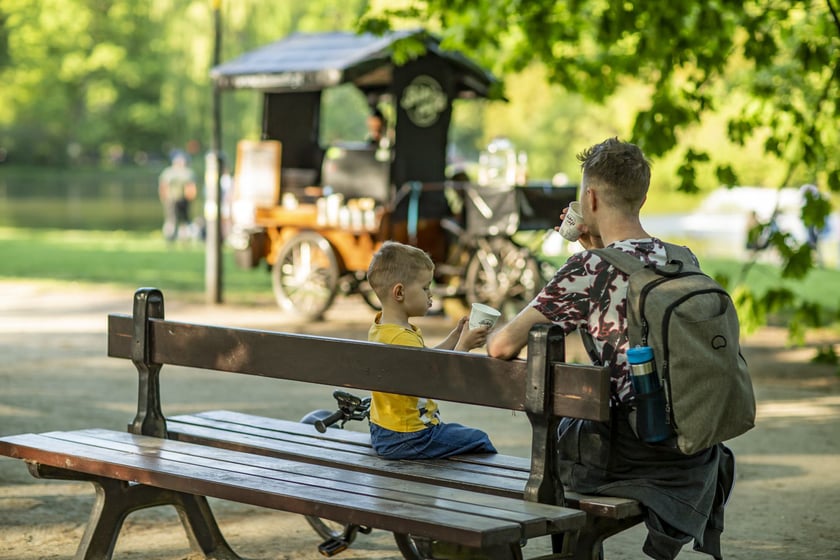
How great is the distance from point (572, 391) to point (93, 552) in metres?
1.96

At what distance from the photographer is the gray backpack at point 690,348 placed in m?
3.86

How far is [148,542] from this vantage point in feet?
18.3

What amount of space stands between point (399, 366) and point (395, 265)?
460mm

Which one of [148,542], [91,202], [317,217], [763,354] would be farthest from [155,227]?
[148,542]

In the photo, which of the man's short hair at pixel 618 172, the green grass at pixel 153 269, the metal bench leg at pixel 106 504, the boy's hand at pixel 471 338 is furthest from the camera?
the green grass at pixel 153 269

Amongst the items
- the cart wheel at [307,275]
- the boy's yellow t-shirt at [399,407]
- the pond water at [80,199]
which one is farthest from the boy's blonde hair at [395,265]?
the pond water at [80,199]

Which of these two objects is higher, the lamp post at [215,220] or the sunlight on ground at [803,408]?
the lamp post at [215,220]

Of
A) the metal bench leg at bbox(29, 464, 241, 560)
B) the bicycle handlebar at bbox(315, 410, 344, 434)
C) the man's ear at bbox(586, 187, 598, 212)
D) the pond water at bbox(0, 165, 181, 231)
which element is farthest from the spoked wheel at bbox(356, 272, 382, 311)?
the pond water at bbox(0, 165, 181, 231)

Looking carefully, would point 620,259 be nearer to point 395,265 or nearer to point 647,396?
point 647,396

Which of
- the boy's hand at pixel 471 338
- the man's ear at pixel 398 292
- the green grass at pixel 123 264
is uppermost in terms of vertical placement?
the man's ear at pixel 398 292

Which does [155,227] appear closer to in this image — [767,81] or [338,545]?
[767,81]

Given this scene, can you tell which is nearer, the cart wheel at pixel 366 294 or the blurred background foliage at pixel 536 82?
the blurred background foliage at pixel 536 82

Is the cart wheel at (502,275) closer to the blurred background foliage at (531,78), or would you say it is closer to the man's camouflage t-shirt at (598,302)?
the blurred background foliage at (531,78)

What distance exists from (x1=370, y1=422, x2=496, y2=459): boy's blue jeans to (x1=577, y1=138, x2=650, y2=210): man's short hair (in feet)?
3.27
